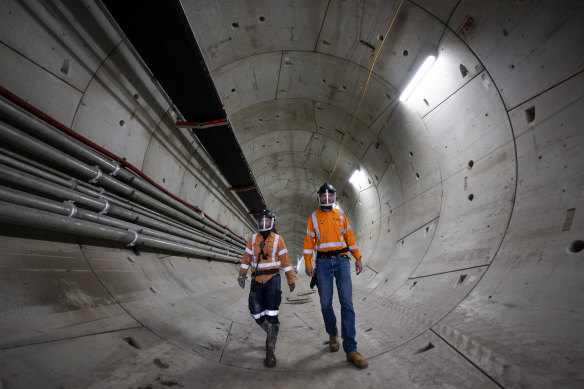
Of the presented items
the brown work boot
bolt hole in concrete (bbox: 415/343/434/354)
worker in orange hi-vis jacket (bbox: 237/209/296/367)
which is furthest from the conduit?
bolt hole in concrete (bbox: 415/343/434/354)

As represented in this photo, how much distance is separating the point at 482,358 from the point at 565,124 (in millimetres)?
2633

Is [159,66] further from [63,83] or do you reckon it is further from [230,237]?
[230,237]

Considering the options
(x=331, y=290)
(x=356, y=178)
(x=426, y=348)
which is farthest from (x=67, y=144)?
(x=356, y=178)

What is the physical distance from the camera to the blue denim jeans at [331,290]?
2789 millimetres

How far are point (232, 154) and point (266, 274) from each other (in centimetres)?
427

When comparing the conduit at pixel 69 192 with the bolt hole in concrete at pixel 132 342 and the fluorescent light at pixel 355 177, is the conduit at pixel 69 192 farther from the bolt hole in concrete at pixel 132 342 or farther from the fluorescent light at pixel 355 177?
the fluorescent light at pixel 355 177

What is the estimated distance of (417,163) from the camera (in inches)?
233

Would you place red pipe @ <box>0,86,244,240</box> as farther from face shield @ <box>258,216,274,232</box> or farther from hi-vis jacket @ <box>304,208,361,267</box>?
hi-vis jacket @ <box>304,208,361,267</box>

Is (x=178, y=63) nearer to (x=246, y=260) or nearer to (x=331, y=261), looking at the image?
(x=246, y=260)

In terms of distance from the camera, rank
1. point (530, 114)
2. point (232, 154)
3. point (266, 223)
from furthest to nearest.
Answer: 1. point (232, 154)
2. point (266, 223)
3. point (530, 114)

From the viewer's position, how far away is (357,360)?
2.42 metres

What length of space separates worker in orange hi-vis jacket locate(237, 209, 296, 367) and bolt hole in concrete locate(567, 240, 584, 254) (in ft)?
9.13

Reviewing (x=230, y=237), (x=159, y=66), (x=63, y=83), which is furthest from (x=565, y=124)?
(x=230, y=237)

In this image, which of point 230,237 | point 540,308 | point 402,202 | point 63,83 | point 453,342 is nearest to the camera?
point 540,308
